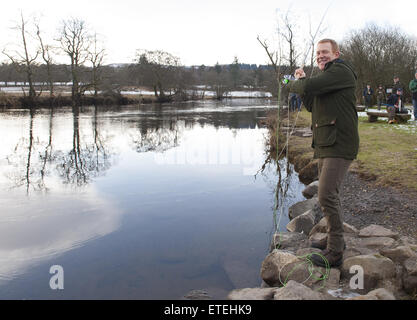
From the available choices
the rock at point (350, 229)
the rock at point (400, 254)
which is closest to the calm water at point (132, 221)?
the rock at point (350, 229)

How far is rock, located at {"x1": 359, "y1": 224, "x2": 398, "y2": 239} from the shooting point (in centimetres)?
429

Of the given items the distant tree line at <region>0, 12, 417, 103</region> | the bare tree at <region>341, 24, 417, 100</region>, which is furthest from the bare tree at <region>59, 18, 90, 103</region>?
the bare tree at <region>341, 24, 417, 100</region>

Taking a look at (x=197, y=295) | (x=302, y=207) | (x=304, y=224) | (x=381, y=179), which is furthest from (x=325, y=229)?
(x=381, y=179)

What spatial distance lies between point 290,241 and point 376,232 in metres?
1.10

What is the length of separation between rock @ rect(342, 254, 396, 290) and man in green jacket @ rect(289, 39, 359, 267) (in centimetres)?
37

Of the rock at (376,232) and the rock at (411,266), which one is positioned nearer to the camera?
the rock at (411,266)

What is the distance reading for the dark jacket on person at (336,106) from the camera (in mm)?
3283

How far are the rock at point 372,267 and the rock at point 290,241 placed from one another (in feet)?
3.48

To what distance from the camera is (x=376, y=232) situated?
4.41 metres

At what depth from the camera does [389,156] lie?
8.59m

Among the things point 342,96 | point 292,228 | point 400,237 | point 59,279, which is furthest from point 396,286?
point 59,279

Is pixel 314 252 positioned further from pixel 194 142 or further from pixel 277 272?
pixel 194 142

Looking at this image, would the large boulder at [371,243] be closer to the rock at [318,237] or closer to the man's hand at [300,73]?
the rock at [318,237]

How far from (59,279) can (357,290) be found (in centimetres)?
333
